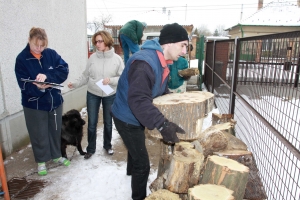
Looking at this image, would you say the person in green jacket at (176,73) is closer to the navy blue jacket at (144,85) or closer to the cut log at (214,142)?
the cut log at (214,142)

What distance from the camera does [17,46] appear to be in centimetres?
382

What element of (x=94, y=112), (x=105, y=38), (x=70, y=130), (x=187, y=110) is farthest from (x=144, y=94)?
(x=70, y=130)

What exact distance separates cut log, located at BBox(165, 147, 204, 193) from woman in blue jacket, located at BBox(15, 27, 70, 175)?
1.77m

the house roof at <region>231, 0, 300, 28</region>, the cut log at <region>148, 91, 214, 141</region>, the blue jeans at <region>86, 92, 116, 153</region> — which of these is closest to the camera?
the cut log at <region>148, 91, 214, 141</region>

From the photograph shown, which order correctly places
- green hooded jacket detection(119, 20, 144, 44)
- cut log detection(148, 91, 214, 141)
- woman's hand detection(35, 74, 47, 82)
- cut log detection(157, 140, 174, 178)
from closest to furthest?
cut log detection(148, 91, 214, 141) → cut log detection(157, 140, 174, 178) → woman's hand detection(35, 74, 47, 82) → green hooded jacket detection(119, 20, 144, 44)

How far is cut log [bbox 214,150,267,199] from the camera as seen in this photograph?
2209 millimetres

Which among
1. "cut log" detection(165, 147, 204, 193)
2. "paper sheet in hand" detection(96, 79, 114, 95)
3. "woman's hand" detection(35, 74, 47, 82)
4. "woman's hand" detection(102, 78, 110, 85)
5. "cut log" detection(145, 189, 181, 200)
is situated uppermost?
"woman's hand" detection(35, 74, 47, 82)

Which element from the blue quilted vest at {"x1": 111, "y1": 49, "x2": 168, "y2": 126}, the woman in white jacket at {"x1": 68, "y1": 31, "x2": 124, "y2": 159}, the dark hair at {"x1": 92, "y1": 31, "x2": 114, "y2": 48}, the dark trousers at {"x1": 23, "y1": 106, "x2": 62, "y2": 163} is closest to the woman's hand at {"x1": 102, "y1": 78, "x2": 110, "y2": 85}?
the woman in white jacket at {"x1": 68, "y1": 31, "x2": 124, "y2": 159}

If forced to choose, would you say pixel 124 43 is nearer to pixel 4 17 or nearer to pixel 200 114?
pixel 4 17

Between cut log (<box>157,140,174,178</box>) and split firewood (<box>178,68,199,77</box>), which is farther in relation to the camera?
split firewood (<box>178,68,199,77</box>)

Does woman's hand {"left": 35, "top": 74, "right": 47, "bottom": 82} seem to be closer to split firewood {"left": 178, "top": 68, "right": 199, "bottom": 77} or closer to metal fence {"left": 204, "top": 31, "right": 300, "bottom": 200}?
metal fence {"left": 204, "top": 31, "right": 300, "bottom": 200}

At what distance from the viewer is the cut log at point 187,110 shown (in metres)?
2.14

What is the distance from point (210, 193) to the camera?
174 centimetres

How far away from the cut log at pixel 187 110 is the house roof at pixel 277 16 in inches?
658
